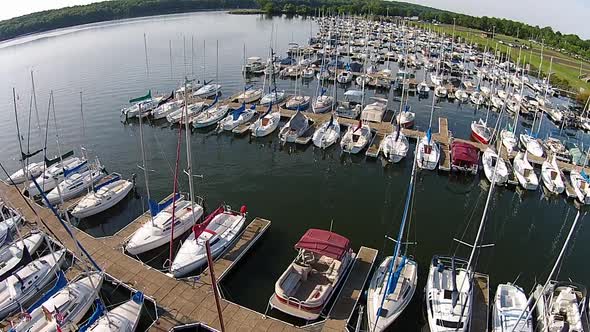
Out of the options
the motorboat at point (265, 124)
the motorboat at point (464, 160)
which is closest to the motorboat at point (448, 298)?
the motorboat at point (464, 160)

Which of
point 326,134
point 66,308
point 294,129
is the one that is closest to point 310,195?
point 326,134

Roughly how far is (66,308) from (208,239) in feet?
38.0

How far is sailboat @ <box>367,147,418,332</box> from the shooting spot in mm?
28373

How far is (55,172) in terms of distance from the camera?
48.5 meters

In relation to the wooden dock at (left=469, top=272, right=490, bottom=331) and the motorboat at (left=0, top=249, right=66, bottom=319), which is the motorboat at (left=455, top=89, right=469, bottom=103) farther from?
the motorboat at (left=0, top=249, right=66, bottom=319)

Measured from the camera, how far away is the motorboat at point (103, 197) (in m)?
42.8

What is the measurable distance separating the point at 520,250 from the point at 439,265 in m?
13.2

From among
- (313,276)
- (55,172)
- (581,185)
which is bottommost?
(313,276)

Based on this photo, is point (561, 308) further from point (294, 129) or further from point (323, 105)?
point (323, 105)

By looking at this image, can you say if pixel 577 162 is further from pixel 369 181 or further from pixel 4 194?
pixel 4 194

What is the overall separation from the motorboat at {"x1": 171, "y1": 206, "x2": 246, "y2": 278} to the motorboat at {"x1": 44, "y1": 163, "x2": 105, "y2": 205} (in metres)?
16.3

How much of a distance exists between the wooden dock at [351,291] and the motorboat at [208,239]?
11.4 metres

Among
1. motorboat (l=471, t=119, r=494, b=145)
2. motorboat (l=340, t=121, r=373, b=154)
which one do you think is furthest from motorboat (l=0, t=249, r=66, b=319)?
motorboat (l=471, t=119, r=494, b=145)

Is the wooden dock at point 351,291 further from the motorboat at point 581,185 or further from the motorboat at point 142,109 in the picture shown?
the motorboat at point 142,109
